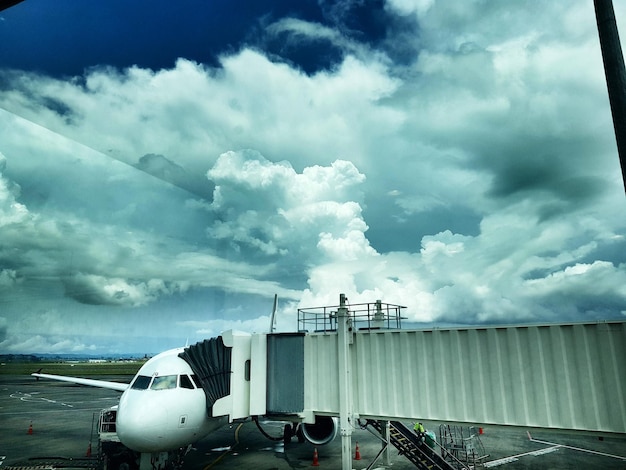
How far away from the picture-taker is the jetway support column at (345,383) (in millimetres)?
13297

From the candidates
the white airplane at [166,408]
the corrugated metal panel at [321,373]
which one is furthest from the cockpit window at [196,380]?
the corrugated metal panel at [321,373]

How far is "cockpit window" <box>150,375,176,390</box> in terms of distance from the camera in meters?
14.4

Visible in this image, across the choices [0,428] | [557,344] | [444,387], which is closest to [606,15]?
[557,344]

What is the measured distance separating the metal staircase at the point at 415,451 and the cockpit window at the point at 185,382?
21.4ft

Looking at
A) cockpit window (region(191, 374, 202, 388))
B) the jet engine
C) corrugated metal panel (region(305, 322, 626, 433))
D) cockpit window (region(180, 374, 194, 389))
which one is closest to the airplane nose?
cockpit window (region(180, 374, 194, 389))

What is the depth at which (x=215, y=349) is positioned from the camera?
619 inches

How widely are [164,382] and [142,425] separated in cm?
167

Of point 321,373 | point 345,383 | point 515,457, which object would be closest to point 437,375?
point 345,383

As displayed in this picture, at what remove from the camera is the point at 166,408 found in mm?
13805

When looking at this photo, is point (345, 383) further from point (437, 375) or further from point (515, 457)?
point (515, 457)

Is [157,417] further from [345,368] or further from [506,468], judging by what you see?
[506,468]

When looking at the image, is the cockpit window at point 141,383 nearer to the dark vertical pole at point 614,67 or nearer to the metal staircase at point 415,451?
the metal staircase at point 415,451

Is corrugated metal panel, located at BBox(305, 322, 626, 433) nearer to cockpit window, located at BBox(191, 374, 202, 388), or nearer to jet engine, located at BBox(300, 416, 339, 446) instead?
jet engine, located at BBox(300, 416, 339, 446)

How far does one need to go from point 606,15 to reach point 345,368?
10849 mm
